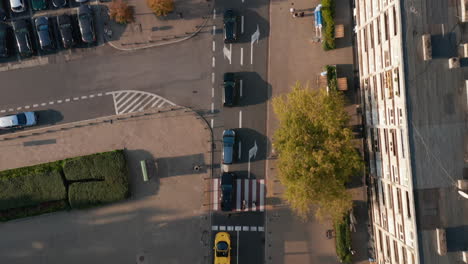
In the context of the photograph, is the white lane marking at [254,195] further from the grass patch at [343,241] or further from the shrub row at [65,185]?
the shrub row at [65,185]

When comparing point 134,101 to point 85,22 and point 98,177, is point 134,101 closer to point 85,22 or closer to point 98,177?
point 98,177

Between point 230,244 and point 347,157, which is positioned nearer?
point 347,157

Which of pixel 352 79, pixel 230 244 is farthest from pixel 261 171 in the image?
pixel 352 79

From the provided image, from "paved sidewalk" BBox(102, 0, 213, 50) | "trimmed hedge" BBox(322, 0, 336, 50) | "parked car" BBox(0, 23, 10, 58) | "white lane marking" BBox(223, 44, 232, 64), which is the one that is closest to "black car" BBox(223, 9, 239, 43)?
"white lane marking" BBox(223, 44, 232, 64)

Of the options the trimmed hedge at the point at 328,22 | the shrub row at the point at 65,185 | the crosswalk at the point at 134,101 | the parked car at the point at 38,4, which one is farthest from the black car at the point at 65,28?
the trimmed hedge at the point at 328,22

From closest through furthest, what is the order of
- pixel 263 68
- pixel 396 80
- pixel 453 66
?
pixel 453 66
pixel 396 80
pixel 263 68

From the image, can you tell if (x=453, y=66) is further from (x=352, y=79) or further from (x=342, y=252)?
(x=342, y=252)
